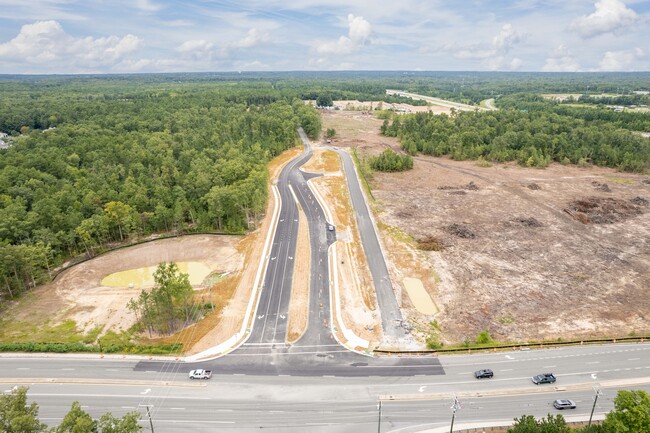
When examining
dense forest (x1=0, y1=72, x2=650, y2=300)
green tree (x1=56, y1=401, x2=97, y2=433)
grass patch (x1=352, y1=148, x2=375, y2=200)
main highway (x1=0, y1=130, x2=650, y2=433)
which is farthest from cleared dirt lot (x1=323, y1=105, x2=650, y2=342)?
green tree (x1=56, y1=401, x2=97, y2=433)

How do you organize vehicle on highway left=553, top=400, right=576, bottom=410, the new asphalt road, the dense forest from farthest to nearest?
the dense forest, vehicle on highway left=553, top=400, right=576, bottom=410, the new asphalt road

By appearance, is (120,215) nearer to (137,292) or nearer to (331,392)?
(137,292)

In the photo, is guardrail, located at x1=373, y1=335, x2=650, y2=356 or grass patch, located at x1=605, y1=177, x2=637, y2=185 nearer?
guardrail, located at x1=373, y1=335, x2=650, y2=356

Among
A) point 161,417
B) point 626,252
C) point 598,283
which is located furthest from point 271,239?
point 626,252

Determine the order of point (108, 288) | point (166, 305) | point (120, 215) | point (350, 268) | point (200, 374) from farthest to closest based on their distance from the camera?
point (120, 215)
point (350, 268)
point (108, 288)
point (166, 305)
point (200, 374)

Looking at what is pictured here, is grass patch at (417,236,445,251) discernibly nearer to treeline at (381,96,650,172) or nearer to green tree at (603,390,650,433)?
green tree at (603,390,650,433)

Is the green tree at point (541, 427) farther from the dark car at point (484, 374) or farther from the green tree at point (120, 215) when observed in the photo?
the green tree at point (120, 215)

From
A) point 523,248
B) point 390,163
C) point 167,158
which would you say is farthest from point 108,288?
point 390,163
